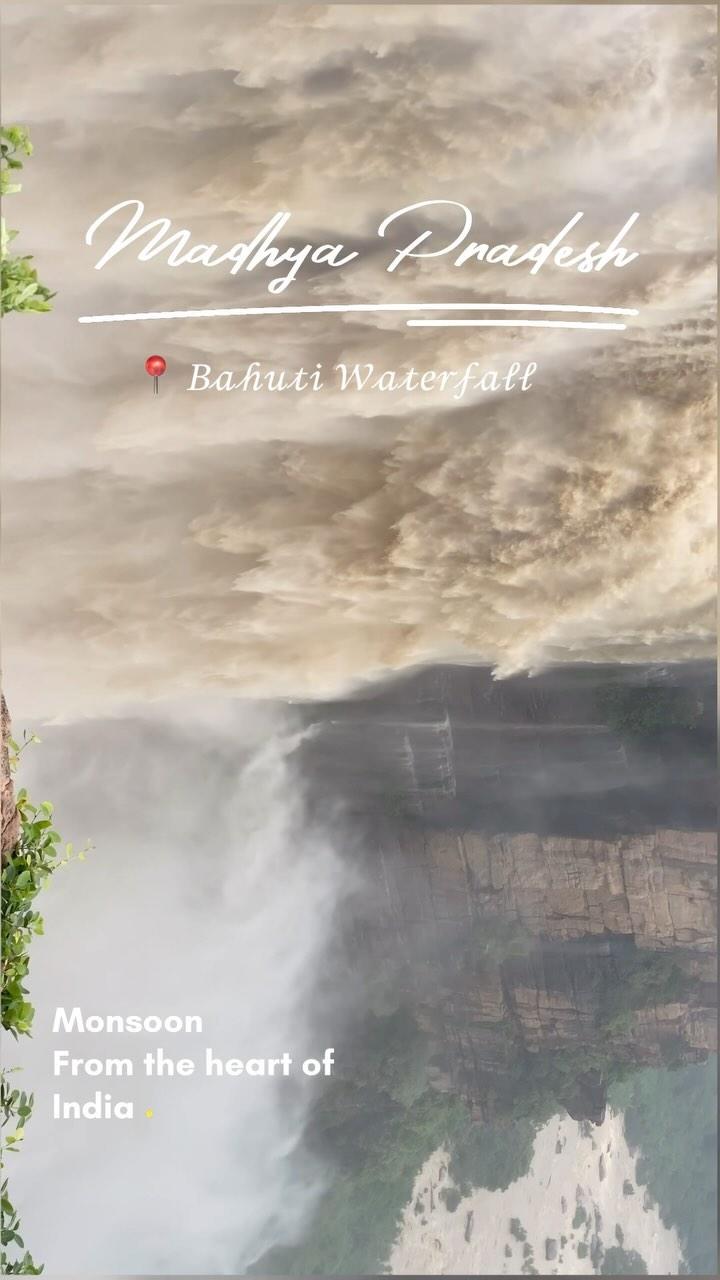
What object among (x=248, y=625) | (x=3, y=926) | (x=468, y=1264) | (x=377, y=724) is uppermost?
(x=248, y=625)

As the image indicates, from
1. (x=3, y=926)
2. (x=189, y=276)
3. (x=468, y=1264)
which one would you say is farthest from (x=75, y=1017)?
(x=189, y=276)

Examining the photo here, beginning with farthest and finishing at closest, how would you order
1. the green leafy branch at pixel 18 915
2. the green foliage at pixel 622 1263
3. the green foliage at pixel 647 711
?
the green foliage at pixel 647 711, the green foliage at pixel 622 1263, the green leafy branch at pixel 18 915

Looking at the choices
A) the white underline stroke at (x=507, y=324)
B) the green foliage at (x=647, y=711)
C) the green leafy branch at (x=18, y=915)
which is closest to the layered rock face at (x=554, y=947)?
the green foliage at (x=647, y=711)

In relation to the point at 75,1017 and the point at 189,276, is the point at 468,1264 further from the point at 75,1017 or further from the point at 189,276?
the point at 189,276

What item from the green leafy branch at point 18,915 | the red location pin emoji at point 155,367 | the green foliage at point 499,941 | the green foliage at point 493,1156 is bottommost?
the green foliage at point 493,1156

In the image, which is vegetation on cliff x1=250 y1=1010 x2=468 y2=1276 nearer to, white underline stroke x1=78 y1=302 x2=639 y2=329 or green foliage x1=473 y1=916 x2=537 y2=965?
green foliage x1=473 y1=916 x2=537 y2=965

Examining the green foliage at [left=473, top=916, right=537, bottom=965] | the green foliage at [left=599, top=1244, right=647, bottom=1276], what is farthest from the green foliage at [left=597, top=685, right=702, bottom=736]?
the green foliage at [left=599, top=1244, right=647, bottom=1276]

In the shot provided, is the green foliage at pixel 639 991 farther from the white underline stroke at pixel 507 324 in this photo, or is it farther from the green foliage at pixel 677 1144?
the white underline stroke at pixel 507 324
